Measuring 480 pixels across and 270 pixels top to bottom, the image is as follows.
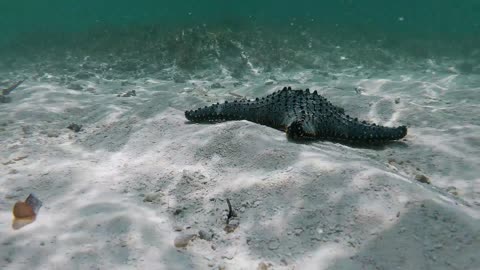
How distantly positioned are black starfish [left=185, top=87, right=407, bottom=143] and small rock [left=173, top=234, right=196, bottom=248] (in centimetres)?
186

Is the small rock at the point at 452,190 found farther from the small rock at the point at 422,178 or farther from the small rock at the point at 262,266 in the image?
the small rock at the point at 262,266

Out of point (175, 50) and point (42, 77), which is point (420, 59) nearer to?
point (175, 50)

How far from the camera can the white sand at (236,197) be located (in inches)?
90.1

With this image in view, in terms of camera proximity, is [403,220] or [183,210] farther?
[183,210]

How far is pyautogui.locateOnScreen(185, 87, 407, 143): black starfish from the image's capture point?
13.1ft

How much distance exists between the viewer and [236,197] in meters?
3.01

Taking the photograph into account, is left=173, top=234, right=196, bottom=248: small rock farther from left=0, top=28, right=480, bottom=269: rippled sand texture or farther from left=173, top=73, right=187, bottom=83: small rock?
left=173, top=73, right=187, bottom=83: small rock

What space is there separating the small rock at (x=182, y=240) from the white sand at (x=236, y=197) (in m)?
0.04

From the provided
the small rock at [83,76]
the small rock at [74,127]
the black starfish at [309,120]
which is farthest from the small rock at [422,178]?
the small rock at [83,76]

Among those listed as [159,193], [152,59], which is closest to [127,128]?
[159,193]

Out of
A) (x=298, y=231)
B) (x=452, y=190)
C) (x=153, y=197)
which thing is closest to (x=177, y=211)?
(x=153, y=197)

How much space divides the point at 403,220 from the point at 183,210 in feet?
6.07

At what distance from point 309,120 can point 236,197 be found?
1.58 meters

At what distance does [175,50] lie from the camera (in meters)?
15.4
